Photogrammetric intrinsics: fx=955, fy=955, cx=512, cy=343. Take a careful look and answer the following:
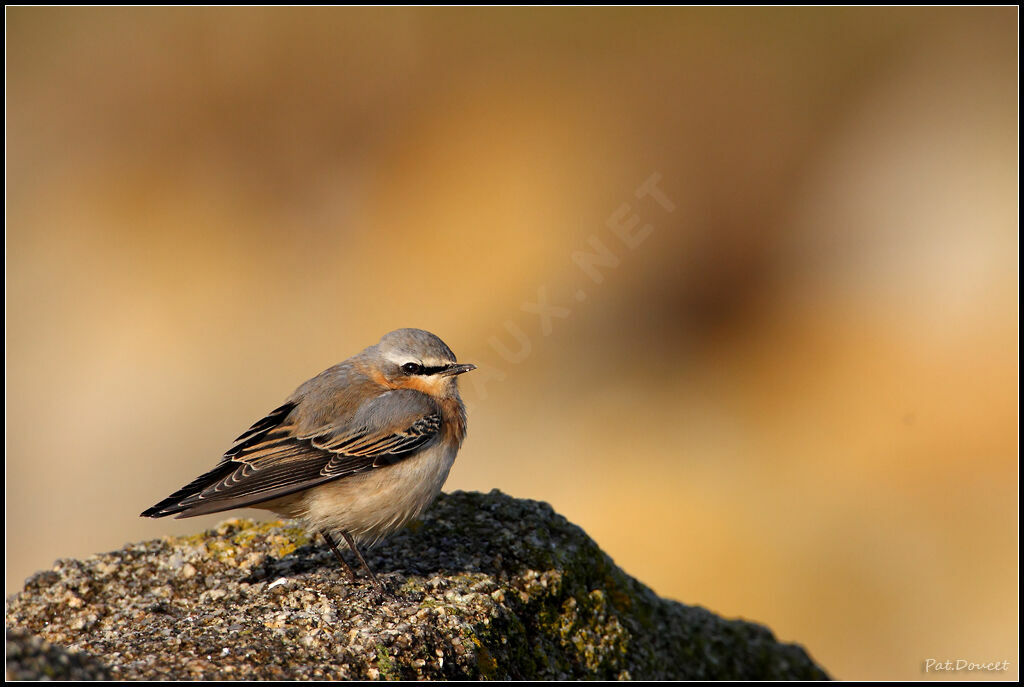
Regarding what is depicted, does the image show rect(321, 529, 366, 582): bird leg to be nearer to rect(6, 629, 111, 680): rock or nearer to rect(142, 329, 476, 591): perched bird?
rect(142, 329, 476, 591): perched bird

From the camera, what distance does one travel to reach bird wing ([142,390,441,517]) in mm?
6727

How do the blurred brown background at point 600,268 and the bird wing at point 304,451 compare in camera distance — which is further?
the blurred brown background at point 600,268

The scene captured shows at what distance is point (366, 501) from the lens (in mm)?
7023

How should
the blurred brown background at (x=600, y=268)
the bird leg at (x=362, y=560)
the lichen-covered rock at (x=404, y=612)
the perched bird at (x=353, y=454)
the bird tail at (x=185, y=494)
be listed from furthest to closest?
the blurred brown background at (x=600, y=268) < the perched bird at (x=353, y=454) < the bird leg at (x=362, y=560) < the bird tail at (x=185, y=494) < the lichen-covered rock at (x=404, y=612)

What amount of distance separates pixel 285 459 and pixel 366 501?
0.70 meters

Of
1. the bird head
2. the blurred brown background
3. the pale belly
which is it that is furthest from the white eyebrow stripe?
the blurred brown background

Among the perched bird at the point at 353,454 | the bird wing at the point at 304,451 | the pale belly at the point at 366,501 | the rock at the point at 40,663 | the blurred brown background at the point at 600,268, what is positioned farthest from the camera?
the blurred brown background at the point at 600,268

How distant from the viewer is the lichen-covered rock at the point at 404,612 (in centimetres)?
556

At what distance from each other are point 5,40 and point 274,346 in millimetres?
9386

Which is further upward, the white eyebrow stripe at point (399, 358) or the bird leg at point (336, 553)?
A: the white eyebrow stripe at point (399, 358)

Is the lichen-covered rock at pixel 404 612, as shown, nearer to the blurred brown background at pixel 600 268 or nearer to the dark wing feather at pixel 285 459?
the dark wing feather at pixel 285 459

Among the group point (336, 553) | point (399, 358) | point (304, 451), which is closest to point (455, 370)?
point (399, 358)

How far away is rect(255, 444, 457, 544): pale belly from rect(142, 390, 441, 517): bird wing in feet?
0.33

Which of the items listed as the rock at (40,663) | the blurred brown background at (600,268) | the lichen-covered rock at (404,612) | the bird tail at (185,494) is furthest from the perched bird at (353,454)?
the blurred brown background at (600,268)
